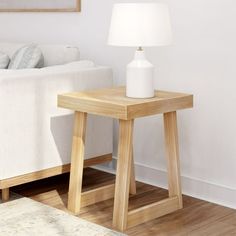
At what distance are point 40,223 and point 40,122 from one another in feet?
1.90

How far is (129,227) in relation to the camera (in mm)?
2641

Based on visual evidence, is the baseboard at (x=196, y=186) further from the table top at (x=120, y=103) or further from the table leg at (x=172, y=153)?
the table top at (x=120, y=103)

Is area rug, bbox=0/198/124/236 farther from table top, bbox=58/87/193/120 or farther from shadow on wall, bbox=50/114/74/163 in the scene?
table top, bbox=58/87/193/120

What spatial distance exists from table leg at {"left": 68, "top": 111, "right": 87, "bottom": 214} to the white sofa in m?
0.23

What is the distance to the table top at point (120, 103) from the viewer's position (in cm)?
253

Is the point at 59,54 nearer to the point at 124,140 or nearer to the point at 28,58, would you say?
the point at 28,58

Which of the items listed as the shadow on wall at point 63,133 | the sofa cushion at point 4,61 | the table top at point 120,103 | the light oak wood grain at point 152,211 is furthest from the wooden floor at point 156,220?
the sofa cushion at point 4,61

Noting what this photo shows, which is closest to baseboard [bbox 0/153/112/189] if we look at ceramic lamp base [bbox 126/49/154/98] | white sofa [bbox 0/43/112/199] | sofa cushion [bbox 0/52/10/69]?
white sofa [bbox 0/43/112/199]

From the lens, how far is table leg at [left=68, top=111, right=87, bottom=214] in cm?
283

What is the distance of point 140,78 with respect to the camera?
268 cm

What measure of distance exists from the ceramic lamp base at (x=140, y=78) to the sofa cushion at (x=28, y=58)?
→ 787 millimetres

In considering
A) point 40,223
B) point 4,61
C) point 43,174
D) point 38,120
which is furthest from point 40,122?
point 4,61

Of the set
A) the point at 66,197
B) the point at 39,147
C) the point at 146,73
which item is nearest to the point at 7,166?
the point at 39,147

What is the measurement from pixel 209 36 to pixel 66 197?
1179mm
